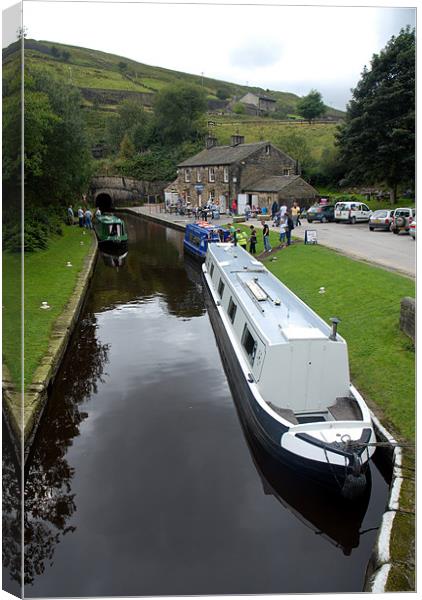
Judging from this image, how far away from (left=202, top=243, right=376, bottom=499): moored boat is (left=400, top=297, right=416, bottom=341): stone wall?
165 cm

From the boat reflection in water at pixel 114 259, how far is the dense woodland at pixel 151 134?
2665 millimetres

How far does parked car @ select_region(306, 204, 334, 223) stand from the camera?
30.7 metres

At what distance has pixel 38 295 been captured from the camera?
14.6 m

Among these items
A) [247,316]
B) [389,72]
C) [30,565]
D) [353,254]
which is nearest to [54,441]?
[30,565]

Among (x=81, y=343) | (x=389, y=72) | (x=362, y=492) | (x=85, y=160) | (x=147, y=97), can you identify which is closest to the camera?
(x=362, y=492)

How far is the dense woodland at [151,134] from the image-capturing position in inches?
385

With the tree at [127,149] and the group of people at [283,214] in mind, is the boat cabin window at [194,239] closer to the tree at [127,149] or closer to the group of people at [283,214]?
the group of people at [283,214]

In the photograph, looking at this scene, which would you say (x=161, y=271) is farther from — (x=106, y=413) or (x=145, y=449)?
(x=145, y=449)

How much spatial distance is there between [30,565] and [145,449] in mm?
2843

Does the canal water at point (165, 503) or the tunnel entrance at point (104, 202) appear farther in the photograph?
the tunnel entrance at point (104, 202)

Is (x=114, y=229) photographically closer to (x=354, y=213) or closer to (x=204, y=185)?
(x=354, y=213)

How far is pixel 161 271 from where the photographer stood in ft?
73.9

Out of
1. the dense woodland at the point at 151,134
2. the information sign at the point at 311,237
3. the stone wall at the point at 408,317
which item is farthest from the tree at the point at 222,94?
the stone wall at the point at 408,317

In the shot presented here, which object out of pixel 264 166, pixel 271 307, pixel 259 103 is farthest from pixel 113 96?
pixel 271 307
